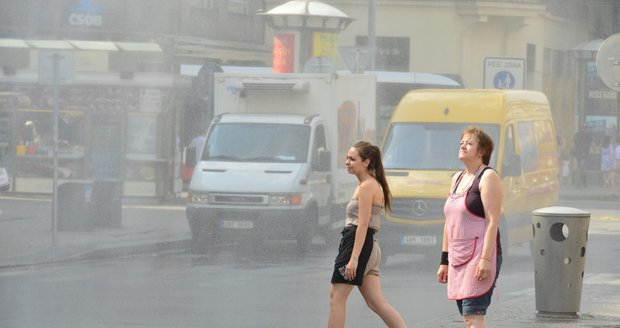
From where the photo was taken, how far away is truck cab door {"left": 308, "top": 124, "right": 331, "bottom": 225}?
2061 centimetres

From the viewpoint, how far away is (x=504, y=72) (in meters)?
26.4

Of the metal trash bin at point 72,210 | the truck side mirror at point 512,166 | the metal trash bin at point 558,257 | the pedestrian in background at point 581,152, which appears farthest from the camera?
the pedestrian in background at point 581,152

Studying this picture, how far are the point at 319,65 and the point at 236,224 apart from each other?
7.09 m

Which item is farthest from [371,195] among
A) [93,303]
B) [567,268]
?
[93,303]

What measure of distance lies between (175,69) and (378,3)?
7.82 meters

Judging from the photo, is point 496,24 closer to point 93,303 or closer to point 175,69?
point 175,69

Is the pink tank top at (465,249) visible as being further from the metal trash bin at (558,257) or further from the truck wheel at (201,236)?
the truck wheel at (201,236)

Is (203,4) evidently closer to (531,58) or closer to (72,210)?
(72,210)

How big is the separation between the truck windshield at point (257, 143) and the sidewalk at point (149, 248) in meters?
1.34

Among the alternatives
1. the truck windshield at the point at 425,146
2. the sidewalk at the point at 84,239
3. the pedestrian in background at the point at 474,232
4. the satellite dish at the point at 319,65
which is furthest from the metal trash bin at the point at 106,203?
the pedestrian in background at the point at 474,232

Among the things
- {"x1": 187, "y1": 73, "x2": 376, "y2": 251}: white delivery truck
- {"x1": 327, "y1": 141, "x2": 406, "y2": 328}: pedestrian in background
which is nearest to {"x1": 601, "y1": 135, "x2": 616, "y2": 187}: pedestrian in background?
{"x1": 187, "y1": 73, "x2": 376, "y2": 251}: white delivery truck

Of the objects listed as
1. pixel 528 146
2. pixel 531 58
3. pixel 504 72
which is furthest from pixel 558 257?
pixel 531 58

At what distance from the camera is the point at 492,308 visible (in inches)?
504

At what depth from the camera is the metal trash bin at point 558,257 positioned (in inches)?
488
